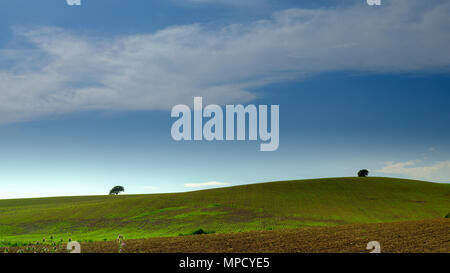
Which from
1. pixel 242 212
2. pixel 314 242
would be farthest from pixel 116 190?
pixel 314 242

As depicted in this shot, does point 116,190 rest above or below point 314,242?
above

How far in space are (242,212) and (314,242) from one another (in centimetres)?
3517

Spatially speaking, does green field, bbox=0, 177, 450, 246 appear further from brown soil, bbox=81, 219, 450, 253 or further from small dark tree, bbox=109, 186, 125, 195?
small dark tree, bbox=109, 186, 125, 195

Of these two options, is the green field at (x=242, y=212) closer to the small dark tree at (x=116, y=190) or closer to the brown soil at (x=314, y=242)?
the brown soil at (x=314, y=242)

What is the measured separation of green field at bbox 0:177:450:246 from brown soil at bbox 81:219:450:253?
705 inches

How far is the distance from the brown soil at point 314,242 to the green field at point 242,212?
1790cm

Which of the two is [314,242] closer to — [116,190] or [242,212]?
[242,212]

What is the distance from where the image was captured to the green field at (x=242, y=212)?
44003mm

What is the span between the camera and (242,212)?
52781mm
